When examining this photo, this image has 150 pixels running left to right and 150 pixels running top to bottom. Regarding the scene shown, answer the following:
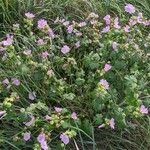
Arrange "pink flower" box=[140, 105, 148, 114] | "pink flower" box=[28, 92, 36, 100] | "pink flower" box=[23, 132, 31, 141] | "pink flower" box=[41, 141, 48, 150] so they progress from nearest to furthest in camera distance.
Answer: "pink flower" box=[41, 141, 48, 150] < "pink flower" box=[23, 132, 31, 141] < "pink flower" box=[140, 105, 148, 114] < "pink flower" box=[28, 92, 36, 100]

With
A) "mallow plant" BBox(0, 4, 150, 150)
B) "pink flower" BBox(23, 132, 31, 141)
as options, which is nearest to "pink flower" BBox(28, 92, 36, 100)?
"mallow plant" BBox(0, 4, 150, 150)

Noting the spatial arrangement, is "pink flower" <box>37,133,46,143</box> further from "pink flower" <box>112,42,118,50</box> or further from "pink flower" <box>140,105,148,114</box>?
"pink flower" <box>112,42,118,50</box>

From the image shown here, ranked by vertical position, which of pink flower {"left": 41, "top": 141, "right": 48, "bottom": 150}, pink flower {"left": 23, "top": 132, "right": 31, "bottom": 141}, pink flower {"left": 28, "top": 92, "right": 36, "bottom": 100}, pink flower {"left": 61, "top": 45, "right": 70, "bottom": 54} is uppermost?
pink flower {"left": 61, "top": 45, "right": 70, "bottom": 54}

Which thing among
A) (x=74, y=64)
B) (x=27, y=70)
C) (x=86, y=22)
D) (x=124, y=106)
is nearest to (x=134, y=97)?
(x=124, y=106)

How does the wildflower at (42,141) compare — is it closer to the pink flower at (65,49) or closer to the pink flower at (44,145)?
the pink flower at (44,145)

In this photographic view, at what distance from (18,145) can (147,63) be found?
1.00 meters

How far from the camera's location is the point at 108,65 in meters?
2.76

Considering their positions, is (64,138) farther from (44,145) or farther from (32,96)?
(32,96)

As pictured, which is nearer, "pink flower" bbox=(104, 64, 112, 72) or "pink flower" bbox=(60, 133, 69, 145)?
"pink flower" bbox=(60, 133, 69, 145)

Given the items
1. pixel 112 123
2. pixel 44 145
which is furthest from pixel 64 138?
pixel 112 123

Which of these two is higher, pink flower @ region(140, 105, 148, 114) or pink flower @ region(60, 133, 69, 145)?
pink flower @ region(140, 105, 148, 114)

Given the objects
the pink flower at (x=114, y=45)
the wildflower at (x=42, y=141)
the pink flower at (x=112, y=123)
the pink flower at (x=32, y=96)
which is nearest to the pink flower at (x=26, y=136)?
the wildflower at (x=42, y=141)

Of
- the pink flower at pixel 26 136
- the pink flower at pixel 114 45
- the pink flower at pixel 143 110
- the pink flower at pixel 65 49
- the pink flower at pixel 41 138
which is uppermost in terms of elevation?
the pink flower at pixel 114 45

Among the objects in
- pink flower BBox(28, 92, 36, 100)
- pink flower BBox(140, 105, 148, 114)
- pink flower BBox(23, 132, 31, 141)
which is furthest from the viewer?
pink flower BBox(28, 92, 36, 100)
